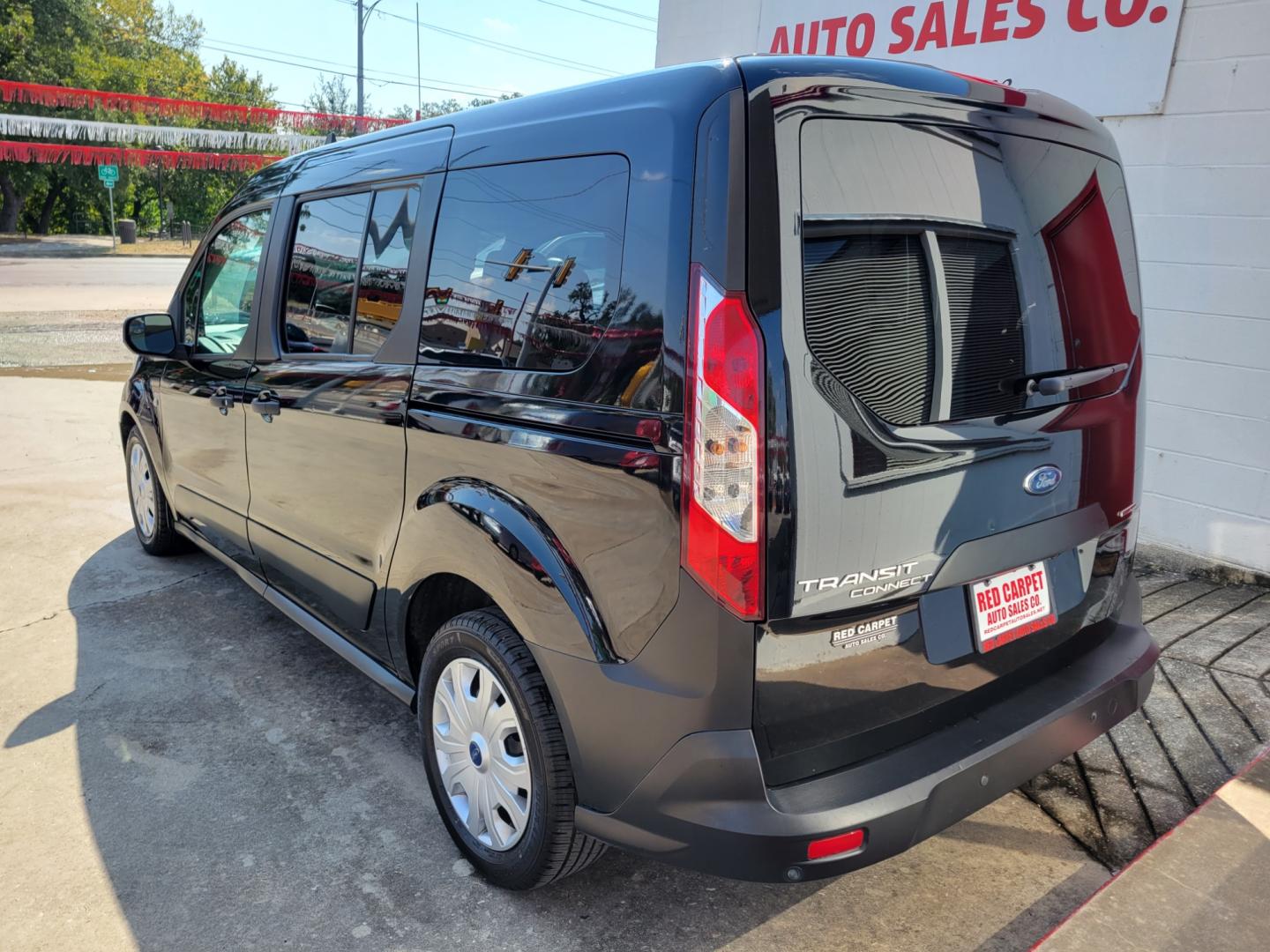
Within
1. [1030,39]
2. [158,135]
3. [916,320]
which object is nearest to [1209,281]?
[1030,39]

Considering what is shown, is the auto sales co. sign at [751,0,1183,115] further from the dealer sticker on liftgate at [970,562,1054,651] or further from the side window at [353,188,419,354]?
the side window at [353,188,419,354]

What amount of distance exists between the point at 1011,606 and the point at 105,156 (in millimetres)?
34478

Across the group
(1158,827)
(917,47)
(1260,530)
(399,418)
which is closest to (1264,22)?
(917,47)

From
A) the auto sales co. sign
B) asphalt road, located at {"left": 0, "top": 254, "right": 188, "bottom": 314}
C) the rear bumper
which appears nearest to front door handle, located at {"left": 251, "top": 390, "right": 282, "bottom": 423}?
the rear bumper

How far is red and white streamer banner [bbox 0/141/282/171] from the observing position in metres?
28.2

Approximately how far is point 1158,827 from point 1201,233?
299cm

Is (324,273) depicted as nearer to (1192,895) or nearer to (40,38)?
(1192,895)

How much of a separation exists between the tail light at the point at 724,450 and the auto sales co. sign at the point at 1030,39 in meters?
3.89

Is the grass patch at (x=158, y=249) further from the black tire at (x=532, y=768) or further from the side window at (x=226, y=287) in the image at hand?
the black tire at (x=532, y=768)

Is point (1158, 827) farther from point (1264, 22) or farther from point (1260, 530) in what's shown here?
point (1264, 22)

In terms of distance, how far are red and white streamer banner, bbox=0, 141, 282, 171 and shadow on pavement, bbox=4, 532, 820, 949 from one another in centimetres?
3028

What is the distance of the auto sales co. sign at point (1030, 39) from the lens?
4.52 m

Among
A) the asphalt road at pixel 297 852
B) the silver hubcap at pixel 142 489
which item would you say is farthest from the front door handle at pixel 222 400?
the silver hubcap at pixel 142 489

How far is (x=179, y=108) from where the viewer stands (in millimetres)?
24969
